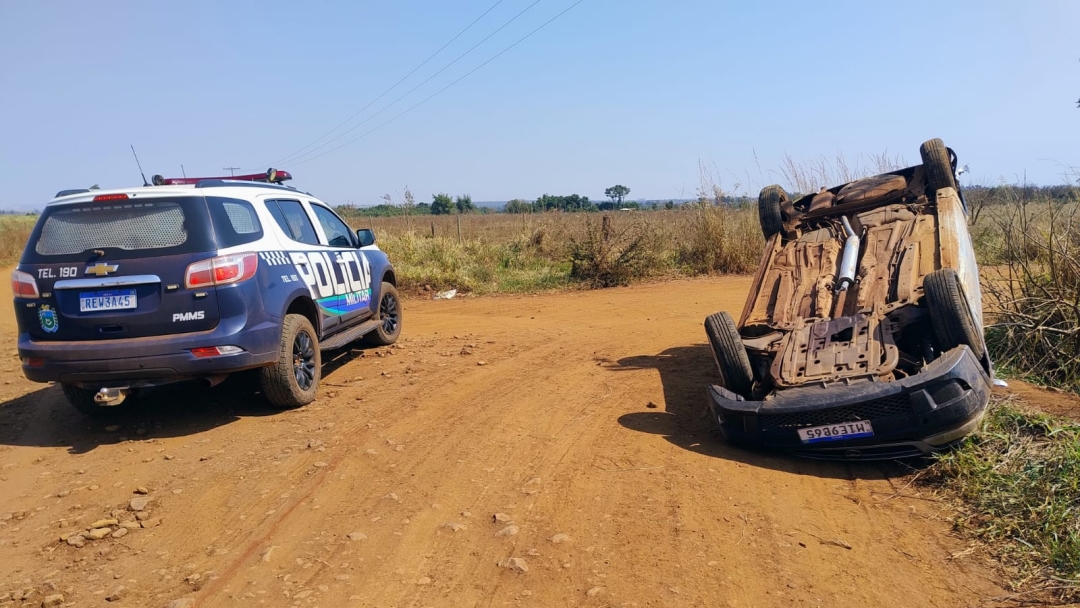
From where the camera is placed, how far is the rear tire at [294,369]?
5918 mm

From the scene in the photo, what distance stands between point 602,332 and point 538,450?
14.5 ft

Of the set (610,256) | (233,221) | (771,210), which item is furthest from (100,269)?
(610,256)

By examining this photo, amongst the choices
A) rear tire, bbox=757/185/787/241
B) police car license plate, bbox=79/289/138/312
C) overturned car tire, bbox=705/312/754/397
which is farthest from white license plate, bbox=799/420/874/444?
police car license plate, bbox=79/289/138/312

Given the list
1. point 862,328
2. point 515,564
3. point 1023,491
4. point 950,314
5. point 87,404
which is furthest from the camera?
point 87,404

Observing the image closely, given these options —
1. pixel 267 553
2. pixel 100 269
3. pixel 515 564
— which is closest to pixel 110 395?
pixel 100 269

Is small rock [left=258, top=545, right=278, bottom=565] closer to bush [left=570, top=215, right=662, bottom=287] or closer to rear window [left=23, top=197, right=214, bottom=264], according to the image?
rear window [left=23, top=197, right=214, bottom=264]

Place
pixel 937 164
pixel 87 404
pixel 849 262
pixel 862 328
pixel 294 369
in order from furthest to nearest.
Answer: pixel 937 164
pixel 294 369
pixel 87 404
pixel 849 262
pixel 862 328

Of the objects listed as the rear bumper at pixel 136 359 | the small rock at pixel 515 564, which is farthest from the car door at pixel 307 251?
the small rock at pixel 515 564

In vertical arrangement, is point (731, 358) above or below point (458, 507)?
above

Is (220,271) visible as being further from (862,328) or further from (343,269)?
(862,328)

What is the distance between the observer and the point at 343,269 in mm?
7477

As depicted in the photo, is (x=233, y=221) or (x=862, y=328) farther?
(x=233, y=221)

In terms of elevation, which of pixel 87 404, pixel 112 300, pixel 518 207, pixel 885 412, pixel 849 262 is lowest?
pixel 885 412

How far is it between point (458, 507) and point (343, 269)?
393 centimetres
